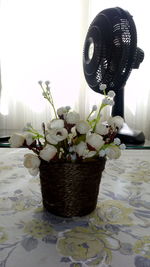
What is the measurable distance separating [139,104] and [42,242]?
1811 millimetres

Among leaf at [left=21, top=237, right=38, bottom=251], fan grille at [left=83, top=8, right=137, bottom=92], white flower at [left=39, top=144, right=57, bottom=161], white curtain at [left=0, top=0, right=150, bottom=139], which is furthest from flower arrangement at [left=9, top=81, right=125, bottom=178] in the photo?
white curtain at [left=0, top=0, right=150, bottom=139]

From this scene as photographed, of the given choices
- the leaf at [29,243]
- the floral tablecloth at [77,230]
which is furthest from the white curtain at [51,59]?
the leaf at [29,243]

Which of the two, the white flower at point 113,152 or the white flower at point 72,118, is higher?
the white flower at point 72,118

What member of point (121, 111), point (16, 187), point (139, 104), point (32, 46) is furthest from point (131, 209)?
point (32, 46)

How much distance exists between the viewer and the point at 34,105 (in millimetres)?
2088

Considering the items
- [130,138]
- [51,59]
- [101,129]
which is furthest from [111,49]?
[51,59]

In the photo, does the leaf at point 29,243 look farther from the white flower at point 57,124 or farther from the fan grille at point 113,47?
the fan grille at point 113,47

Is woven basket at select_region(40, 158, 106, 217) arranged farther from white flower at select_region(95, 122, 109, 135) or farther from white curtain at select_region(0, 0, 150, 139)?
white curtain at select_region(0, 0, 150, 139)

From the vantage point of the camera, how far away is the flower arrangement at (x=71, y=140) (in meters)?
0.41

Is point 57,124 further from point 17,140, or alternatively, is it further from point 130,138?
point 130,138

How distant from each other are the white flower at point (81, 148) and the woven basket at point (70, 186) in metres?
0.02

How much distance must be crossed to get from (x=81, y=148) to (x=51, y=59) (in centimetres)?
173

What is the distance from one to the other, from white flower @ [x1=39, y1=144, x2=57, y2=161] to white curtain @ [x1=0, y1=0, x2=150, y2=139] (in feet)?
5.44

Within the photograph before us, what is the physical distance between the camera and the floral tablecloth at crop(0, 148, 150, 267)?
36 centimetres
